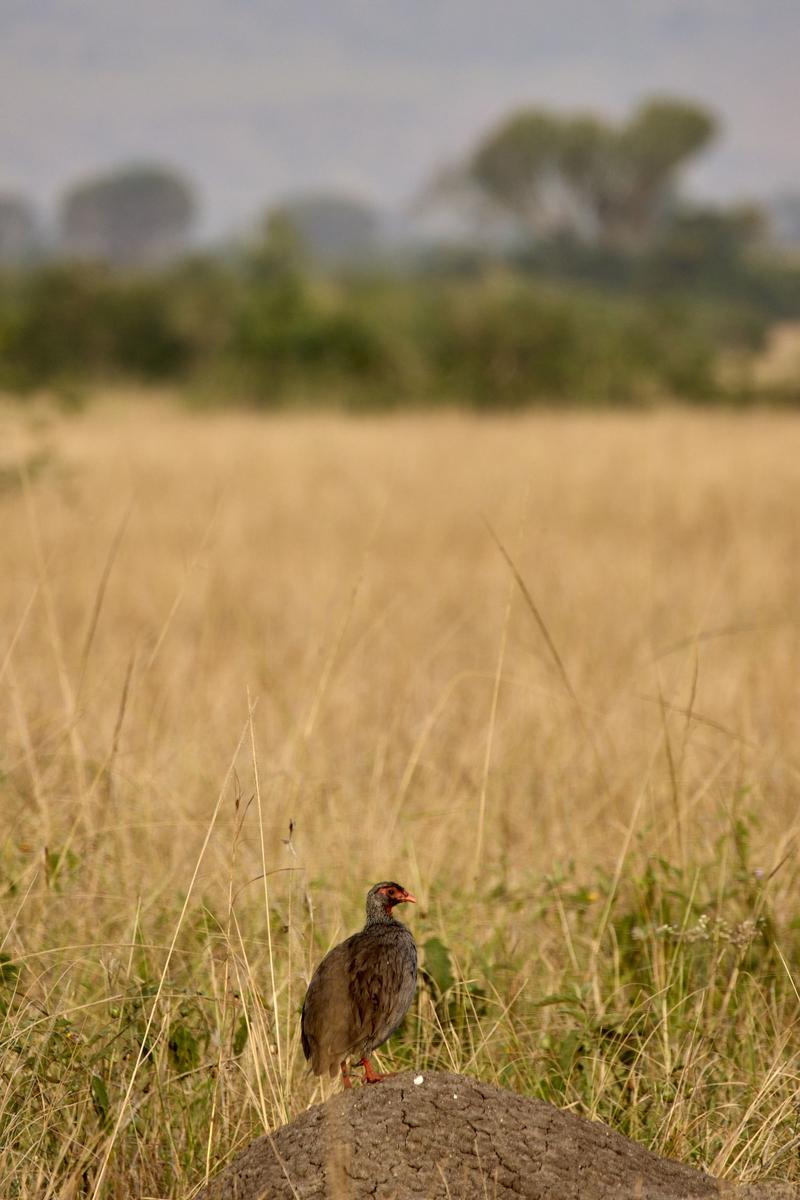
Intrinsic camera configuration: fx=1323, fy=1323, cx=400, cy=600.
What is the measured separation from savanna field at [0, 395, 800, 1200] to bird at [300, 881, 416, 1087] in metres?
0.11

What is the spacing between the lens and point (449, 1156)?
1706 mm

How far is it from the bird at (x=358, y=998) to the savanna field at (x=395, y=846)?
110 mm

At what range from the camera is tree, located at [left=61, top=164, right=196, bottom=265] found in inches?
3292

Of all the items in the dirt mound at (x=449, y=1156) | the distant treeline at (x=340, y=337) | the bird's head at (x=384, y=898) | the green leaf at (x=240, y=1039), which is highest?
the distant treeline at (x=340, y=337)

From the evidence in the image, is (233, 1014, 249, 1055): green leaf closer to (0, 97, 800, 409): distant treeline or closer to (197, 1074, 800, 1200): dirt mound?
(197, 1074, 800, 1200): dirt mound

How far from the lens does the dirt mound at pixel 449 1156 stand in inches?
65.5

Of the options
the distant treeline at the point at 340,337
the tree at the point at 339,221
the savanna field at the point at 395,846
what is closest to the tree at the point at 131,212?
the tree at the point at 339,221

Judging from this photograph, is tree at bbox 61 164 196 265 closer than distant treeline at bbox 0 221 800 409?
No

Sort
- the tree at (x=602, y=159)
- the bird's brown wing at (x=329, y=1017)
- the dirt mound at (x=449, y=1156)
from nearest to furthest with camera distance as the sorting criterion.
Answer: the dirt mound at (x=449, y=1156), the bird's brown wing at (x=329, y=1017), the tree at (x=602, y=159)

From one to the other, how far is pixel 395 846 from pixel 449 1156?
1327 mm

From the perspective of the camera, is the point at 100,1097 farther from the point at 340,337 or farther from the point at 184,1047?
the point at 340,337

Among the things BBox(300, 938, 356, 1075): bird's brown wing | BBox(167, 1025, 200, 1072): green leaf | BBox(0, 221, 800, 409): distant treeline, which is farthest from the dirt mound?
BBox(0, 221, 800, 409): distant treeline

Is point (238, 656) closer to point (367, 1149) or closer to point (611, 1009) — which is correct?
point (611, 1009)

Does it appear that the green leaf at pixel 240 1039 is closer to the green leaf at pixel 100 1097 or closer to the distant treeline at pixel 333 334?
the green leaf at pixel 100 1097
